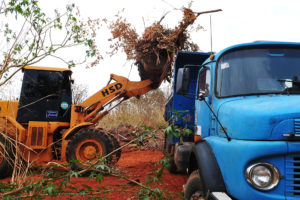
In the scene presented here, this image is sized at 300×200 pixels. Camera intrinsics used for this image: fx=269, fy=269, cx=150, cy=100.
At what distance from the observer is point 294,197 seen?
246cm

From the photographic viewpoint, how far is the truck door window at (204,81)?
424cm

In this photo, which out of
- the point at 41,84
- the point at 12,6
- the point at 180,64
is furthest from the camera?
the point at 41,84

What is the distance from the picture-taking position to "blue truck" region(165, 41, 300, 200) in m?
2.51

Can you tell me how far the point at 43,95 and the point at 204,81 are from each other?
5.05 m

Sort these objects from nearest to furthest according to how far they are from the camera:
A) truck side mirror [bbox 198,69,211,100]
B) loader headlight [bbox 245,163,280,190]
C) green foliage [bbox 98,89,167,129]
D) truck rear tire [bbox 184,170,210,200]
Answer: loader headlight [bbox 245,163,280,190], truck rear tire [bbox 184,170,210,200], truck side mirror [bbox 198,69,211,100], green foliage [bbox 98,89,167,129]

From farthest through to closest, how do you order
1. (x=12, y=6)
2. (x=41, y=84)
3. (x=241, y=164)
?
(x=41, y=84) → (x=12, y=6) → (x=241, y=164)

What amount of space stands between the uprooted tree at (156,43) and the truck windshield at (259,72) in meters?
3.21

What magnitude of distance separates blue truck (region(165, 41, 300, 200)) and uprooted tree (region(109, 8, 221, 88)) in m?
2.52

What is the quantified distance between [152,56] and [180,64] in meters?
0.90

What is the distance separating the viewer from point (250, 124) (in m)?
2.77

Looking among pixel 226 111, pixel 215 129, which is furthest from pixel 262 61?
pixel 215 129

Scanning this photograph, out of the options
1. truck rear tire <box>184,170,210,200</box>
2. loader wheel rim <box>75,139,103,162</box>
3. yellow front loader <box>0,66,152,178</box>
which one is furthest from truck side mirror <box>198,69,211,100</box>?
loader wheel rim <box>75,139,103,162</box>

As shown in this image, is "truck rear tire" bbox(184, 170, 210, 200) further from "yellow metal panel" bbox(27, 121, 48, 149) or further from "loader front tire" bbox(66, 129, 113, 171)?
"yellow metal panel" bbox(27, 121, 48, 149)

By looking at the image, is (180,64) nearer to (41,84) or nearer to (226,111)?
(226,111)
